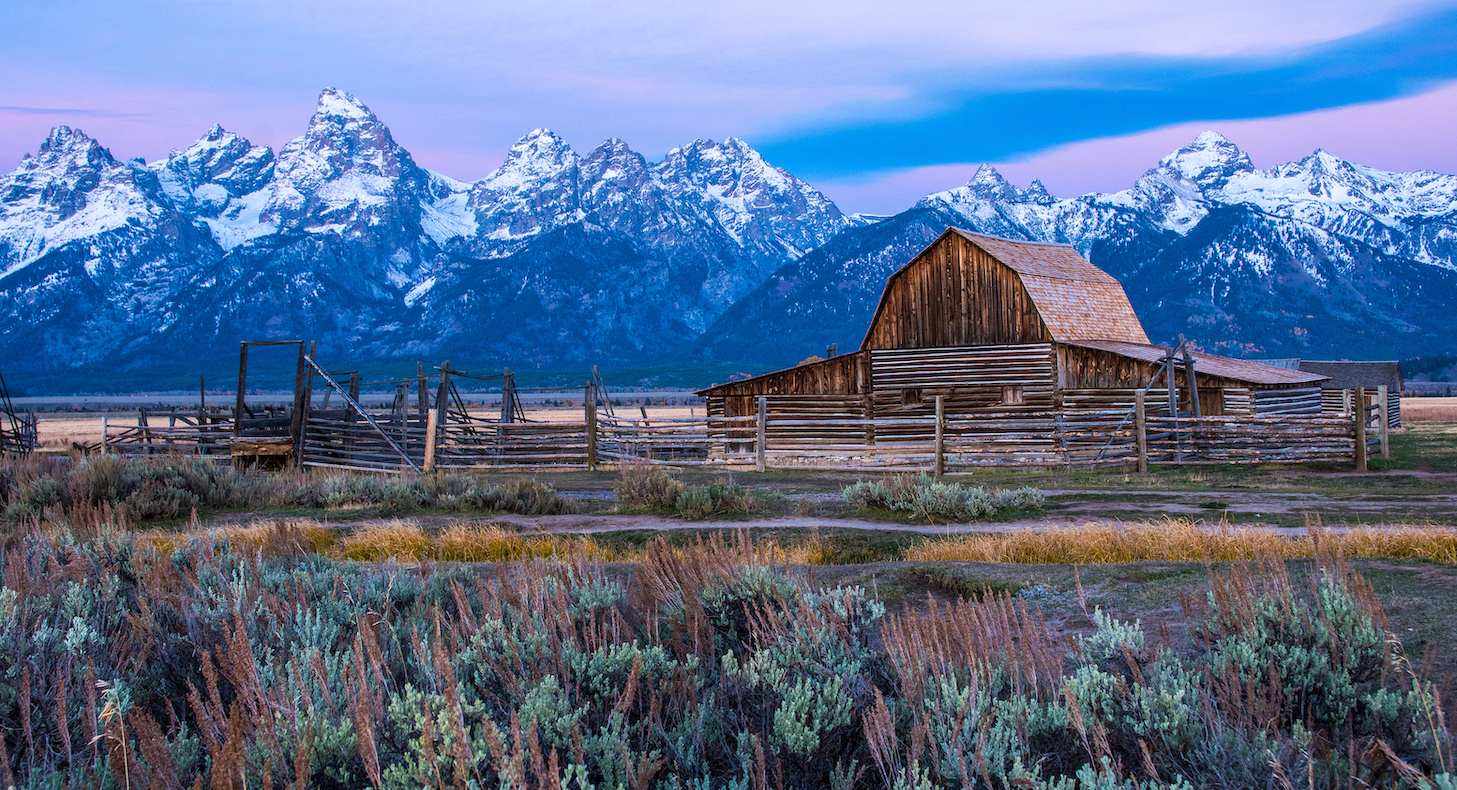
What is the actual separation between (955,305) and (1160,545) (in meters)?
19.4

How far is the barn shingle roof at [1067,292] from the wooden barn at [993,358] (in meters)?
0.06

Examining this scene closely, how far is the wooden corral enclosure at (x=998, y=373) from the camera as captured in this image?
72.8 feet

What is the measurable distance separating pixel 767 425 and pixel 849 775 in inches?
745

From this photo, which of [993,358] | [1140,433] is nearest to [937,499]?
[1140,433]

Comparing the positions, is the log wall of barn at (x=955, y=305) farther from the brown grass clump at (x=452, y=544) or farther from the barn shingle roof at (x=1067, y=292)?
the brown grass clump at (x=452, y=544)

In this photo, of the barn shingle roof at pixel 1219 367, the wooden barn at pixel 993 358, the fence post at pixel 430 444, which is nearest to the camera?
the fence post at pixel 430 444

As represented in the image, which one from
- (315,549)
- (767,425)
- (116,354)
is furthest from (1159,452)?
(116,354)

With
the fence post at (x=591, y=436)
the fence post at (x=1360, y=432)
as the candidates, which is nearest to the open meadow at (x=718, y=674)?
the fence post at (x=1360, y=432)

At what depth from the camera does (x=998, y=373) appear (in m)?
26.2

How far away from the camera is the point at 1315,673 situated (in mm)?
3506

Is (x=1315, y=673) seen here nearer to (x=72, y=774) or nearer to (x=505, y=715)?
(x=505, y=715)

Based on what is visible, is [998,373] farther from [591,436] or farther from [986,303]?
[591,436]

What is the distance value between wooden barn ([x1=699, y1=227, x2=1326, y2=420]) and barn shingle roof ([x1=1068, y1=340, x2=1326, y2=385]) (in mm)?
90

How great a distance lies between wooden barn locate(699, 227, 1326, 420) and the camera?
80.5 feet
